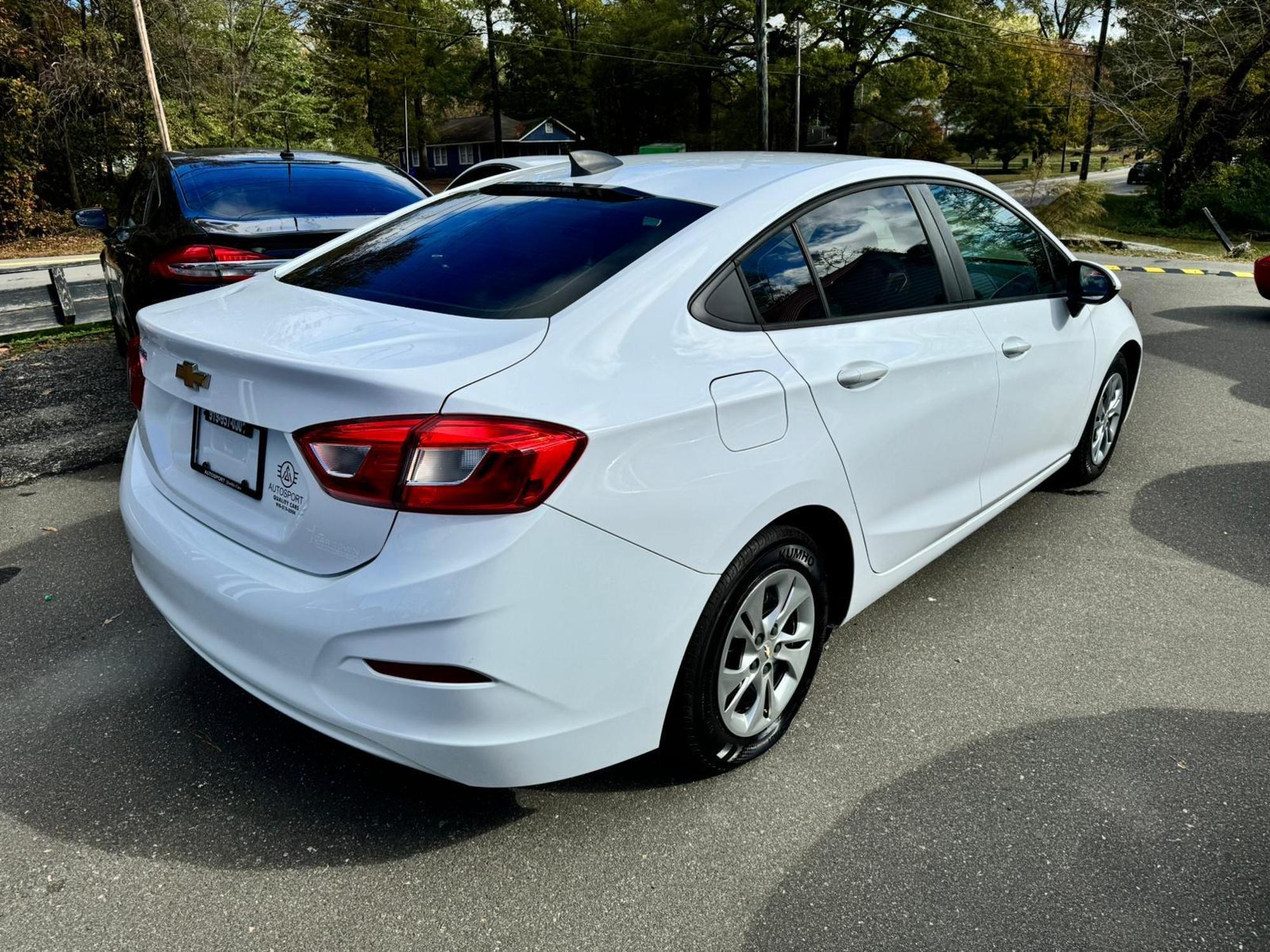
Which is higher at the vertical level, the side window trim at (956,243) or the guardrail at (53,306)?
the side window trim at (956,243)

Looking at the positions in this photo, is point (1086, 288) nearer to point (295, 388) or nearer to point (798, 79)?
point (295, 388)

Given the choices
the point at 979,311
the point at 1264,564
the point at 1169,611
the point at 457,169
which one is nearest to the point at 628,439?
the point at 979,311

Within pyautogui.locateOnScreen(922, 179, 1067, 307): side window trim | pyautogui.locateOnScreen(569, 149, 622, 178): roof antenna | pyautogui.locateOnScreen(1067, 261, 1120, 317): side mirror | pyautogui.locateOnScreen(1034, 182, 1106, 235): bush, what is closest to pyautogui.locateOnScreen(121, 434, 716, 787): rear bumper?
pyautogui.locateOnScreen(569, 149, 622, 178): roof antenna

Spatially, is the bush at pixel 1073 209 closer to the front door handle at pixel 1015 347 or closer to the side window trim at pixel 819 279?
the front door handle at pixel 1015 347

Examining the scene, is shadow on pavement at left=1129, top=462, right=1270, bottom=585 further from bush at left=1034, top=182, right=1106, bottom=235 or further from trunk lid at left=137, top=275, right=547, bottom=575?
bush at left=1034, top=182, right=1106, bottom=235

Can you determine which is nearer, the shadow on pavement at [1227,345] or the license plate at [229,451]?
the license plate at [229,451]

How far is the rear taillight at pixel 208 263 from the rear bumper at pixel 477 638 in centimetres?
293

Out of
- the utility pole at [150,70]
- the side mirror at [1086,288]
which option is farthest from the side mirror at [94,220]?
the utility pole at [150,70]

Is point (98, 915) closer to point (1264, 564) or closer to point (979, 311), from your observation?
point (979, 311)

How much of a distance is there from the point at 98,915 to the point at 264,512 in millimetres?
990

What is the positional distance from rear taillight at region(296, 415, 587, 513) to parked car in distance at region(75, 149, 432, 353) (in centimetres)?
335

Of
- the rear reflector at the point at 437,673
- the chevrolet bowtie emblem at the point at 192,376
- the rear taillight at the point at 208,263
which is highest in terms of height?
the rear taillight at the point at 208,263

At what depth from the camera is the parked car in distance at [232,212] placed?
188 inches

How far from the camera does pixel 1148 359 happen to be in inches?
317
